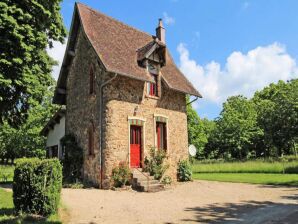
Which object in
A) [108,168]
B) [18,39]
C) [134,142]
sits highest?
[18,39]

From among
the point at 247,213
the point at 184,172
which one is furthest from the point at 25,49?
the point at 184,172

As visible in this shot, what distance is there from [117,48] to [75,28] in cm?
330

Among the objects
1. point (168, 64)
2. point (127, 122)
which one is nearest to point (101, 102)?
point (127, 122)

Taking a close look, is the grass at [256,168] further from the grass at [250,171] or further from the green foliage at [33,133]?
the green foliage at [33,133]

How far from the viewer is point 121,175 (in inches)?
671

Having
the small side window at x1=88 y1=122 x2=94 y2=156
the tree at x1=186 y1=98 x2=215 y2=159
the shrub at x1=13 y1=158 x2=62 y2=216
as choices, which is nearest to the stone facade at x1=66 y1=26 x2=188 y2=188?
the small side window at x1=88 y1=122 x2=94 y2=156

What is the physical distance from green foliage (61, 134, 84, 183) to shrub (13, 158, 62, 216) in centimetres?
916

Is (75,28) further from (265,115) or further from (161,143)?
(265,115)

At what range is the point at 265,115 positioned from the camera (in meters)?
53.2

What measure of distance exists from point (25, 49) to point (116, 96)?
5.60 metres

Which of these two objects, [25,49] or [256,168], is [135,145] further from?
[256,168]

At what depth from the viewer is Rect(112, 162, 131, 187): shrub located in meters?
16.9

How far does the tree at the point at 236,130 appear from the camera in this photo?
5322cm

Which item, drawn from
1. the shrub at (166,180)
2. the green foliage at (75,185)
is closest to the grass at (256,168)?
the shrub at (166,180)
